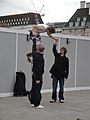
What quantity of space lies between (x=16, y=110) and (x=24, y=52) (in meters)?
5.02

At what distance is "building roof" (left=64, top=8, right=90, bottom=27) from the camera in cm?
9444

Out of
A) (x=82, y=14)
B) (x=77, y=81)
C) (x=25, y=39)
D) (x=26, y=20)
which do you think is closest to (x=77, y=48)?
(x=77, y=81)

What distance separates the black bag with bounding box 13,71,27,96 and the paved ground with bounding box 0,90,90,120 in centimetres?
66

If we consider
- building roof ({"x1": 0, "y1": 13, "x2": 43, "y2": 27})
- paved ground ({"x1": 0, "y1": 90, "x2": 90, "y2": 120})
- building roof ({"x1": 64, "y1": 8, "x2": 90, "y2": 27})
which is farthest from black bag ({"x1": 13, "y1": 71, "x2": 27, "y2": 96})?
building roof ({"x1": 64, "y1": 8, "x2": 90, "y2": 27})

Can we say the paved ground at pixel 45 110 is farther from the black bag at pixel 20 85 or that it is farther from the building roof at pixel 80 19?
the building roof at pixel 80 19

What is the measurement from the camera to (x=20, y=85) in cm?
1499

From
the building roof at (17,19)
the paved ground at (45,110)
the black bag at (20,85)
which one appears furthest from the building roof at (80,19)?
the paved ground at (45,110)

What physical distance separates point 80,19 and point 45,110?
85.5 meters

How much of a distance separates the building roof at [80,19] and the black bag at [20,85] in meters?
79.1

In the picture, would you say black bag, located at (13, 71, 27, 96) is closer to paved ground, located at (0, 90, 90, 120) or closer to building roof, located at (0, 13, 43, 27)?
paved ground, located at (0, 90, 90, 120)

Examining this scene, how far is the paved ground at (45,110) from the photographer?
1017 centimetres

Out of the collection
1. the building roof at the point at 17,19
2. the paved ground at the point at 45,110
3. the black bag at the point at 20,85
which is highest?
the building roof at the point at 17,19

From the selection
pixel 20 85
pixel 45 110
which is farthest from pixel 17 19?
pixel 45 110

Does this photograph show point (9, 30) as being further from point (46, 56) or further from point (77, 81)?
point (77, 81)
